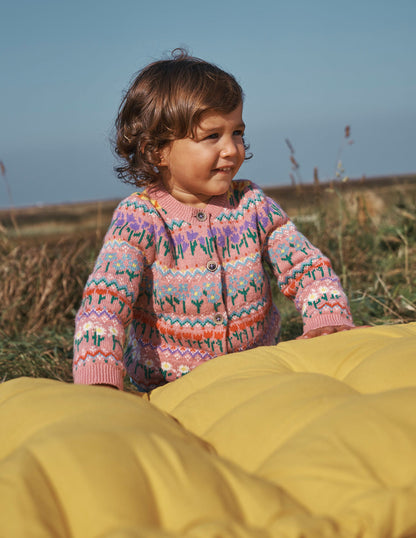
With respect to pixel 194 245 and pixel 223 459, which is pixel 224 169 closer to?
pixel 194 245

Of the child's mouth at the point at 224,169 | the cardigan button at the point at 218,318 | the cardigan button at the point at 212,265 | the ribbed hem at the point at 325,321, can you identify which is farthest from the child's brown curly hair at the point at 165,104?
the ribbed hem at the point at 325,321

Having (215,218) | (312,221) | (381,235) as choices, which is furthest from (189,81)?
(381,235)

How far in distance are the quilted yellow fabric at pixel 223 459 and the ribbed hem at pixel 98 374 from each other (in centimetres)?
26

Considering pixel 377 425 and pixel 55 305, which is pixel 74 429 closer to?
pixel 377 425

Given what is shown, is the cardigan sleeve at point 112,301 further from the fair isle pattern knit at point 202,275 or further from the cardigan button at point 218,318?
the cardigan button at point 218,318

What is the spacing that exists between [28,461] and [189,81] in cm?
129

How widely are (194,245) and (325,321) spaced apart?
1.48 ft

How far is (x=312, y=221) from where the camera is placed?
3.76 metres

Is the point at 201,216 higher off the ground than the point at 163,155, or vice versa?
the point at 163,155

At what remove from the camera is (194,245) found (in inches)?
72.4

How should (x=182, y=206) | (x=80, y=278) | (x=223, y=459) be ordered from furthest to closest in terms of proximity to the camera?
(x=80, y=278), (x=182, y=206), (x=223, y=459)

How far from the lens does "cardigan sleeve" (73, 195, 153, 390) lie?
1547 mm

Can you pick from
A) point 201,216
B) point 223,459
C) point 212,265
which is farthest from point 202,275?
point 223,459

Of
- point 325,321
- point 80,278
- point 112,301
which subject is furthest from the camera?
point 80,278
